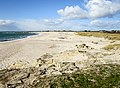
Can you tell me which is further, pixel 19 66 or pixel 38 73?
pixel 19 66

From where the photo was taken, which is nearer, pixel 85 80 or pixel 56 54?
pixel 85 80

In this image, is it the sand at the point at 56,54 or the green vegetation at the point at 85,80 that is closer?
the green vegetation at the point at 85,80

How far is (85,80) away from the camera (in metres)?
15.2

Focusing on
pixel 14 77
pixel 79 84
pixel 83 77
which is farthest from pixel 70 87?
pixel 14 77

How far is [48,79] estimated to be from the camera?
15.6 m

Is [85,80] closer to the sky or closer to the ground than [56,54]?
closer to the sky

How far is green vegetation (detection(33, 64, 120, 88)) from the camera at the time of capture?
14.3m

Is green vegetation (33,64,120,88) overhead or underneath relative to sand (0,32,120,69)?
overhead

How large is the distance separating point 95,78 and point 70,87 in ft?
7.74

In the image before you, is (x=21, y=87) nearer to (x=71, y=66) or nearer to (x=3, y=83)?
(x=3, y=83)

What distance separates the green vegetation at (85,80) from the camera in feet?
47.0

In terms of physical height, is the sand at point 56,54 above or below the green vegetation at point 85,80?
below

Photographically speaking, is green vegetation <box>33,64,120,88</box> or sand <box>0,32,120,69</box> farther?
sand <box>0,32,120,69</box>

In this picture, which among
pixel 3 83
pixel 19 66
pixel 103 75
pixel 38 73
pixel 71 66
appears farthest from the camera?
pixel 19 66
